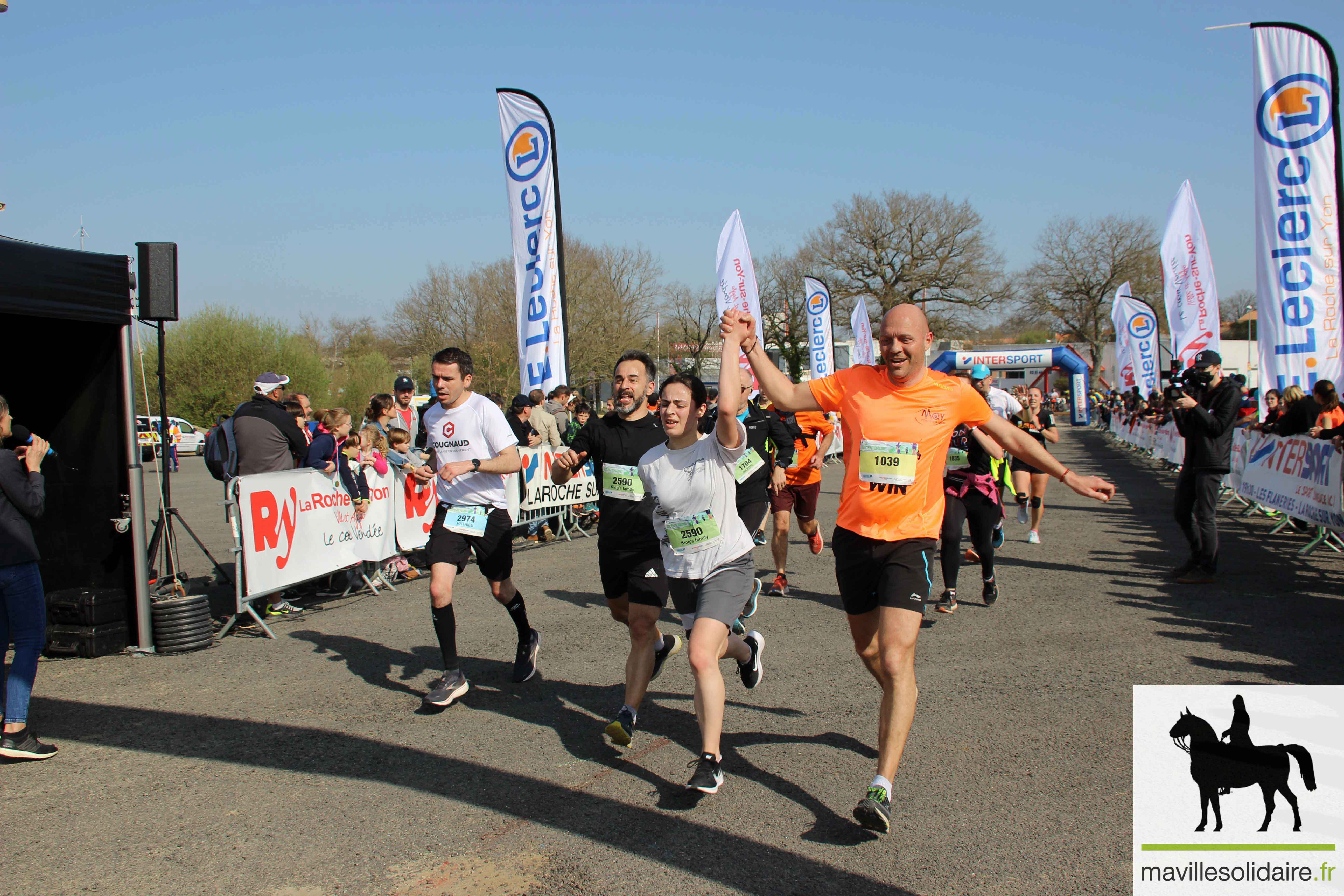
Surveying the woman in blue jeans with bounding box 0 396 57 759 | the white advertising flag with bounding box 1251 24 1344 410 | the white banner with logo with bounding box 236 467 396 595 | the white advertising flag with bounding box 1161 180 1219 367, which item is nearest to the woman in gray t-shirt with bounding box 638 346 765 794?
the woman in blue jeans with bounding box 0 396 57 759

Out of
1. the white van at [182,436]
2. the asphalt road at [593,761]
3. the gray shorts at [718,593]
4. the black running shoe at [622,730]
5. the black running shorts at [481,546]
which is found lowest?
the asphalt road at [593,761]

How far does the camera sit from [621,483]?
4.84 metres

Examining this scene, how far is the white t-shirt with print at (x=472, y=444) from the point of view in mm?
5453

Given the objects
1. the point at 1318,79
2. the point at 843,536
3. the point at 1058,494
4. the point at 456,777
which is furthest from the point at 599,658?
the point at 1058,494

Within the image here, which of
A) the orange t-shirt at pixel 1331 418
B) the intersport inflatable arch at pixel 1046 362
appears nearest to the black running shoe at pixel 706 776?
the orange t-shirt at pixel 1331 418

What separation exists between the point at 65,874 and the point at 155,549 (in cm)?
394

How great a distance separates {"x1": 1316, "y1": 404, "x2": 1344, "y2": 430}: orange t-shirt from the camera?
993cm

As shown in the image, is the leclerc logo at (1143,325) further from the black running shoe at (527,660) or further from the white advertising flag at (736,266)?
the black running shoe at (527,660)

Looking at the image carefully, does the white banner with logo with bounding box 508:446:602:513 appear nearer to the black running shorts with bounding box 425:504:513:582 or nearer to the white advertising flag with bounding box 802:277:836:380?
the black running shorts with bounding box 425:504:513:582

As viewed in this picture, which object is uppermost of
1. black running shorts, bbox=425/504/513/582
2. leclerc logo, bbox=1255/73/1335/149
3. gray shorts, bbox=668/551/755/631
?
leclerc logo, bbox=1255/73/1335/149

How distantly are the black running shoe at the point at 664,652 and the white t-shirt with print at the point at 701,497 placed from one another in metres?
0.78

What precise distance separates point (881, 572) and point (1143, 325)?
28.1m

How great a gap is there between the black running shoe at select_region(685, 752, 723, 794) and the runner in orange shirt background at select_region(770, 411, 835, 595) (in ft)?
14.5

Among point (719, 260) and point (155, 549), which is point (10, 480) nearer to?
point (155, 549)
